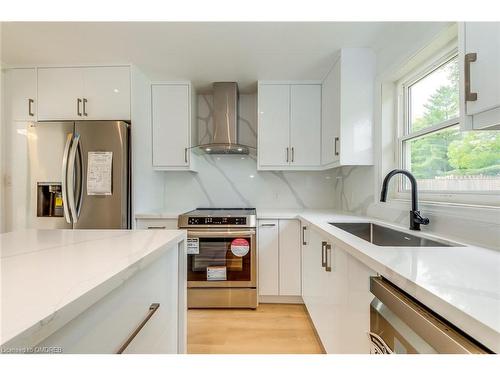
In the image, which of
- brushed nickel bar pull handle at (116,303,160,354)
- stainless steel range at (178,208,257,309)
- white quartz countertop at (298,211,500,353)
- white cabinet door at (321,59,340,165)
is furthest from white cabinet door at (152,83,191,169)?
white quartz countertop at (298,211,500,353)

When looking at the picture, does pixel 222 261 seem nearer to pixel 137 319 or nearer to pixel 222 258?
pixel 222 258

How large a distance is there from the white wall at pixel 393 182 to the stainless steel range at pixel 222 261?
40.8 inches

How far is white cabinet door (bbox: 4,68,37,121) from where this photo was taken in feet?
7.46

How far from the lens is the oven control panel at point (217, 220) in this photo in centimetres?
225

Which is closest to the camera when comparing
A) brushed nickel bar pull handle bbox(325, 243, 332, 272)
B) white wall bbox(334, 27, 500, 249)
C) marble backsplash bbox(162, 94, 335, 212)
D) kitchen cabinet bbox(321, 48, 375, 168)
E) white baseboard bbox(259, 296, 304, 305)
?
white wall bbox(334, 27, 500, 249)

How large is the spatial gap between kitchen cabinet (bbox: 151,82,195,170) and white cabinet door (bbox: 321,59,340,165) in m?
1.39

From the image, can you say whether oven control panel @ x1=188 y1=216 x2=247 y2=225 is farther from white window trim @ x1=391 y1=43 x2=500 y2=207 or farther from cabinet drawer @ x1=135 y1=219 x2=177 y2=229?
white window trim @ x1=391 y1=43 x2=500 y2=207

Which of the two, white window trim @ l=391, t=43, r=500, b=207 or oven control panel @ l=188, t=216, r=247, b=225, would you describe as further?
oven control panel @ l=188, t=216, r=247, b=225

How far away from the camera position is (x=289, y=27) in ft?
5.65

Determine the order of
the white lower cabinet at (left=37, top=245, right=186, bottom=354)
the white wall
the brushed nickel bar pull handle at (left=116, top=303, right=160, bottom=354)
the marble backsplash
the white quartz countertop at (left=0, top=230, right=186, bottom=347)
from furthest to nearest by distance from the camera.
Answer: the marble backsplash < the white wall < the brushed nickel bar pull handle at (left=116, top=303, right=160, bottom=354) < the white lower cabinet at (left=37, top=245, right=186, bottom=354) < the white quartz countertop at (left=0, top=230, right=186, bottom=347)

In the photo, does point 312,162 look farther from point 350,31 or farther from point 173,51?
point 173,51

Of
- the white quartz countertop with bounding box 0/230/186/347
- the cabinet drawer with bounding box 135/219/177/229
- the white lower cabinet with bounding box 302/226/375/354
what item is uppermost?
the white quartz countertop with bounding box 0/230/186/347

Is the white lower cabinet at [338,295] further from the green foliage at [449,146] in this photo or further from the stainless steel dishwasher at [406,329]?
the green foliage at [449,146]
